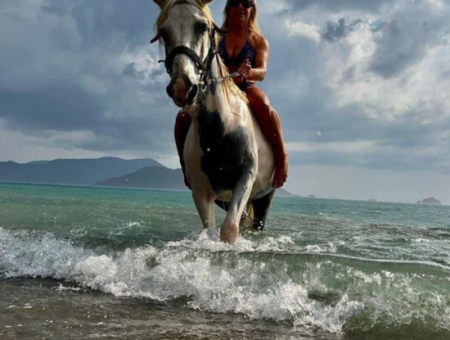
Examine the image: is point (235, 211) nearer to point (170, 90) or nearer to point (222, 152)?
point (222, 152)

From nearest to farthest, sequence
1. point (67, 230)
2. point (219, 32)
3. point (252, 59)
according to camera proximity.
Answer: point (219, 32)
point (252, 59)
point (67, 230)

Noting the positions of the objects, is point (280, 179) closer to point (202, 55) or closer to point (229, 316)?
point (202, 55)

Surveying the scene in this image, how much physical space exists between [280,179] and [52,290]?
2.79m

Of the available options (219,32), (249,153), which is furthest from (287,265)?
(219,32)

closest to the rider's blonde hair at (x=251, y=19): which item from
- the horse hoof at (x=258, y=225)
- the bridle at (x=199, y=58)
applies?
the bridle at (x=199, y=58)

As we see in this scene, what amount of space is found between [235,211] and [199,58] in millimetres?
1397

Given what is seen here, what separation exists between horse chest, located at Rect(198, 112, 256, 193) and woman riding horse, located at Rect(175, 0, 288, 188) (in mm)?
676

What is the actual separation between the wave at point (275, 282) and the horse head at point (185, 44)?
125 cm

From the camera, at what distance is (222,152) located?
4.08m

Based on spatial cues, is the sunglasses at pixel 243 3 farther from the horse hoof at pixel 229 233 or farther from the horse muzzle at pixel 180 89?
the horse hoof at pixel 229 233

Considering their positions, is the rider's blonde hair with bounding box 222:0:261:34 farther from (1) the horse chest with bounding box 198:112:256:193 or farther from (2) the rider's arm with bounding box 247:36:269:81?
(1) the horse chest with bounding box 198:112:256:193

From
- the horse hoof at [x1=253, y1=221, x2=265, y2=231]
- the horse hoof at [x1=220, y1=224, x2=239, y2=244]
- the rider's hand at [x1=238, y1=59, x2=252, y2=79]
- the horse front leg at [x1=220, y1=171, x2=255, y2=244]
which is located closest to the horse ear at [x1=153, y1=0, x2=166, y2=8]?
the rider's hand at [x1=238, y1=59, x2=252, y2=79]

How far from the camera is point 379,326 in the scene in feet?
8.52

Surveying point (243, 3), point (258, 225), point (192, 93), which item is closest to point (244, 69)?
point (192, 93)
